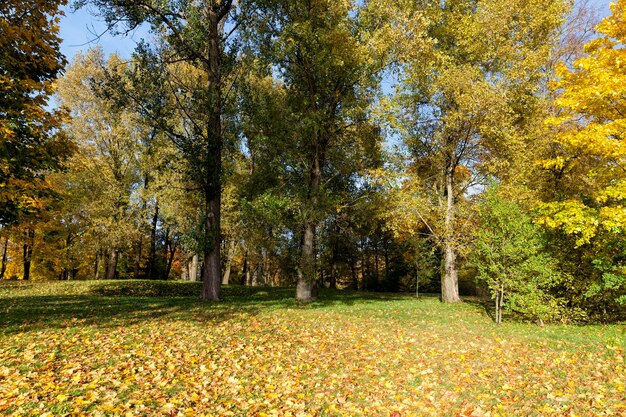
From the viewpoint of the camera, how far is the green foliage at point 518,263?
1152 centimetres

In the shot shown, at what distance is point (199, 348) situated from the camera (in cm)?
738

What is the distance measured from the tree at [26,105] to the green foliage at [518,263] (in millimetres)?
12971

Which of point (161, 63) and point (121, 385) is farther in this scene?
point (161, 63)

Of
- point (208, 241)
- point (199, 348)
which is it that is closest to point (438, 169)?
point (208, 241)

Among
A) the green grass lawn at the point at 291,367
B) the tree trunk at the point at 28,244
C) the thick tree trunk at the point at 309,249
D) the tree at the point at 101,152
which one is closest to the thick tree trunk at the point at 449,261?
the thick tree trunk at the point at 309,249

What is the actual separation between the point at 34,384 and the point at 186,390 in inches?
78.0

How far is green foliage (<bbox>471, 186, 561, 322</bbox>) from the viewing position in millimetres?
11516

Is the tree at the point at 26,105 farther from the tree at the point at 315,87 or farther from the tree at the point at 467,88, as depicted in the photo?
the tree at the point at 467,88

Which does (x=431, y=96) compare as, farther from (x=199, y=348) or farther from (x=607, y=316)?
(x=199, y=348)

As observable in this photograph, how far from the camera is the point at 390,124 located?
53.0ft

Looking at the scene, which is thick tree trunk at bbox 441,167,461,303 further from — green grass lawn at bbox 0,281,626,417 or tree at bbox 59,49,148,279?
tree at bbox 59,49,148,279

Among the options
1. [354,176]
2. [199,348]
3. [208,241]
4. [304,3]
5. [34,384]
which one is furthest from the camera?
[354,176]

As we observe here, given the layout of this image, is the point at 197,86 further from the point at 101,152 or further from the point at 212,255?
the point at 101,152

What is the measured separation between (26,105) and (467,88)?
16.1m
